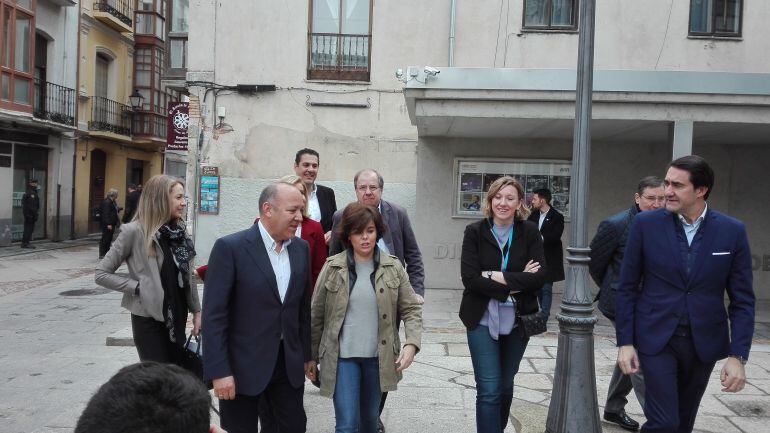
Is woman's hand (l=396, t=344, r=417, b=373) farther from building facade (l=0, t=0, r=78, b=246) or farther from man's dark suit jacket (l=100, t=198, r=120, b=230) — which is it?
building facade (l=0, t=0, r=78, b=246)

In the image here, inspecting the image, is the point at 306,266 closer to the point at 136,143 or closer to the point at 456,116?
the point at 456,116

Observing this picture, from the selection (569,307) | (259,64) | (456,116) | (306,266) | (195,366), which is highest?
(259,64)

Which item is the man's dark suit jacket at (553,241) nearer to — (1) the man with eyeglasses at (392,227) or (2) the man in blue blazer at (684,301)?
(1) the man with eyeglasses at (392,227)

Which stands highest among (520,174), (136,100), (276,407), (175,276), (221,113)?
(136,100)

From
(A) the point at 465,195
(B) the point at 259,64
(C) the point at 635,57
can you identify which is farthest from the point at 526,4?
(B) the point at 259,64

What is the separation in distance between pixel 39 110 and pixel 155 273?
1969 cm

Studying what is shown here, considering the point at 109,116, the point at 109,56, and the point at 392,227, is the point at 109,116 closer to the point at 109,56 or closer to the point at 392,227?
the point at 109,56

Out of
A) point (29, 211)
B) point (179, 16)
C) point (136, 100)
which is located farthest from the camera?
point (136, 100)

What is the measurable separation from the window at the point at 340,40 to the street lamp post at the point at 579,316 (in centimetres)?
853

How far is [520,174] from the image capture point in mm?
11695

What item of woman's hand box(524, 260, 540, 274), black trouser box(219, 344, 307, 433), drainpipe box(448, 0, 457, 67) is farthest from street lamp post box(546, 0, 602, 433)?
drainpipe box(448, 0, 457, 67)

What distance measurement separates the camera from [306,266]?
3.63m

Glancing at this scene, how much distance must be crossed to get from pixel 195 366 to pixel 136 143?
87.1 feet

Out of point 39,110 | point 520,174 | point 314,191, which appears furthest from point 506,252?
point 39,110
